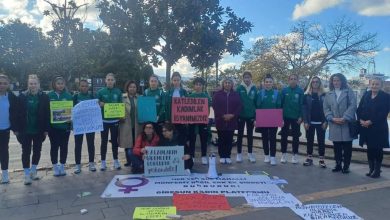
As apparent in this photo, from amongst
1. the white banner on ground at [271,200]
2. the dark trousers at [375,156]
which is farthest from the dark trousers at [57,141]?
the dark trousers at [375,156]

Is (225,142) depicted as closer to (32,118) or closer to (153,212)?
(153,212)

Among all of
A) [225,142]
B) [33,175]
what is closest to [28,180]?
[33,175]

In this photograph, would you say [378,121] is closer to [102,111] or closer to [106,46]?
[102,111]

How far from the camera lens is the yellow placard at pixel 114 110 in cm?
710

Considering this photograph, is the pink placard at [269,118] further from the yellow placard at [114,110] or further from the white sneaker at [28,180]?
the white sneaker at [28,180]

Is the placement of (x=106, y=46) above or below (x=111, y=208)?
above

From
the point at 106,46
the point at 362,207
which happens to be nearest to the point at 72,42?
the point at 106,46

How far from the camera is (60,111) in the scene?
6.69 metres

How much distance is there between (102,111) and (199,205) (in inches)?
127

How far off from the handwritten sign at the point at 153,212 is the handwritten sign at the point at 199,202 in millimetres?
189

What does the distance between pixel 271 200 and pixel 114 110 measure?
372cm

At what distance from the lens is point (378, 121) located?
677 cm

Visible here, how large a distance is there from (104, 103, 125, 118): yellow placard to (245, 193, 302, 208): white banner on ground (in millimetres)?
3207

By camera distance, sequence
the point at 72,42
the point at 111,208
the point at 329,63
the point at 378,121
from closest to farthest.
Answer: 1. the point at 111,208
2. the point at 378,121
3. the point at 72,42
4. the point at 329,63
